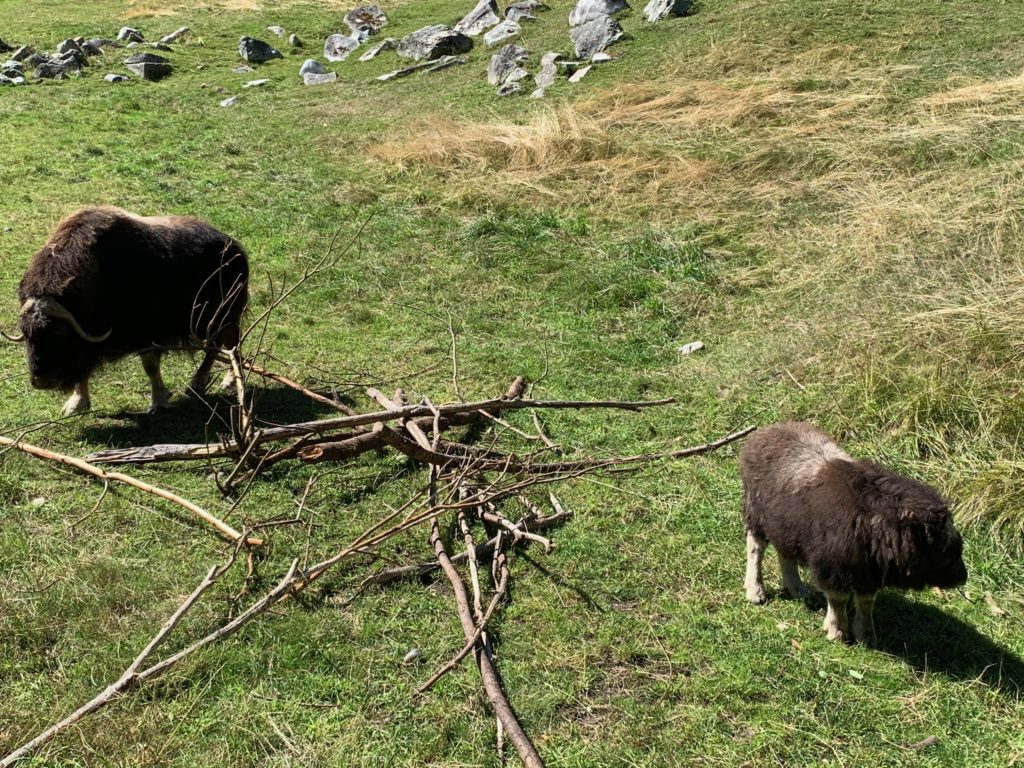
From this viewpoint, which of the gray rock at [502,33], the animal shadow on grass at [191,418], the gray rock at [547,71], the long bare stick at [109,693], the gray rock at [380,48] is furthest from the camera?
the gray rock at [380,48]

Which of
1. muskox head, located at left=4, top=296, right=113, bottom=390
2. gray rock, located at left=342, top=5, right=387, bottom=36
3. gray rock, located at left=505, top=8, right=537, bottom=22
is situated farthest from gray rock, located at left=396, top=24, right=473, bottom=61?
muskox head, located at left=4, top=296, right=113, bottom=390

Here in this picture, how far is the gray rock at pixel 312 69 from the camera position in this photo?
75.4ft

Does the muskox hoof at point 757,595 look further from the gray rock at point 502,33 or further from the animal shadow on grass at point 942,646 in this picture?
the gray rock at point 502,33

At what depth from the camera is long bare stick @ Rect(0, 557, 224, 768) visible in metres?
3.91

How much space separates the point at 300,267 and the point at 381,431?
5.46m

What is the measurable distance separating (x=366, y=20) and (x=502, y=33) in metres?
7.38

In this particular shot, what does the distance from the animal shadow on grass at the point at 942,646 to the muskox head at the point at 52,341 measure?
5911mm

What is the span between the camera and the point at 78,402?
709 cm

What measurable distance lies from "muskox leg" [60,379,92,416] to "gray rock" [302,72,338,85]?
17199 millimetres

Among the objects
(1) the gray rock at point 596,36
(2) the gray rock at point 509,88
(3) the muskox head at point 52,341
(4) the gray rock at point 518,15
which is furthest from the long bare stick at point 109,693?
(4) the gray rock at point 518,15

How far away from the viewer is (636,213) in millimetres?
11477

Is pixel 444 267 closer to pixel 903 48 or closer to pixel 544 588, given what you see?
pixel 544 588

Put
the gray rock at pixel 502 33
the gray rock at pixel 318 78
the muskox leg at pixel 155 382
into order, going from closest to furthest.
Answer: the muskox leg at pixel 155 382 → the gray rock at pixel 502 33 → the gray rock at pixel 318 78

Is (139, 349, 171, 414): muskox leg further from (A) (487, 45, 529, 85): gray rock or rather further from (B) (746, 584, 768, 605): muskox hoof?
(A) (487, 45, 529, 85): gray rock
